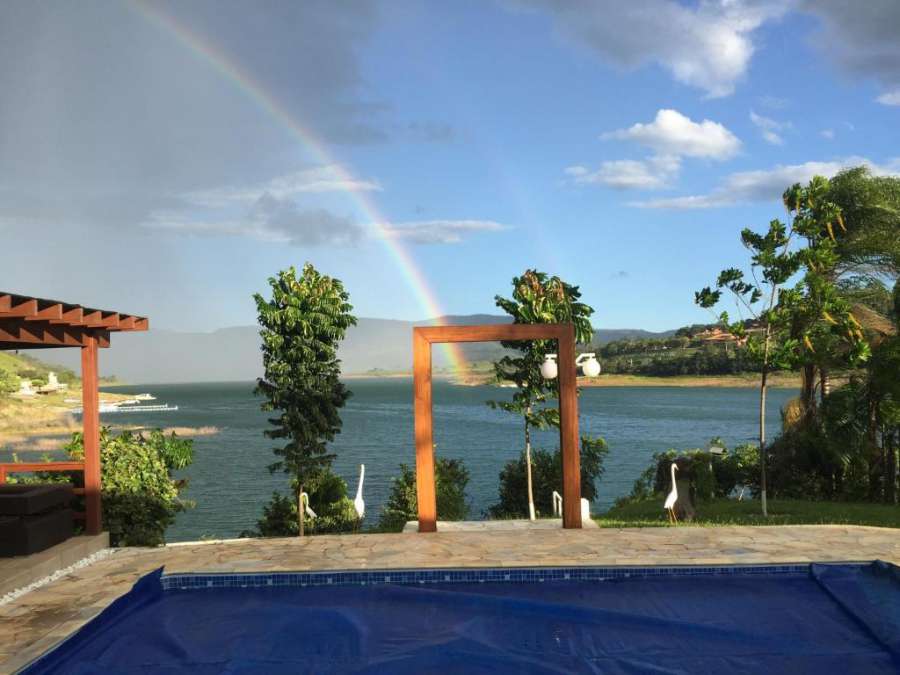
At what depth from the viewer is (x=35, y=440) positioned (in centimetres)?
4869

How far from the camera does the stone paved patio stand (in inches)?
210

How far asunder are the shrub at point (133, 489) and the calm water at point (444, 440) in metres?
9.45

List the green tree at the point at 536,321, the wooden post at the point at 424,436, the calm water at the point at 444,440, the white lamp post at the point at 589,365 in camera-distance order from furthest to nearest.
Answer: the calm water at the point at 444,440 < the green tree at the point at 536,321 < the white lamp post at the point at 589,365 < the wooden post at the point at 424,436

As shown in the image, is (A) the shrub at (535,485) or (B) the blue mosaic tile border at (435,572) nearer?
(B) the blue mosaic tile border at (435,572)

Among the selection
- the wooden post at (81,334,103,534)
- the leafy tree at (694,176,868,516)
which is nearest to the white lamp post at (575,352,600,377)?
the leafy tree at (694,176,868,516)

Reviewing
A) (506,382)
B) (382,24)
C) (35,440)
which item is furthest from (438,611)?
(35,440)

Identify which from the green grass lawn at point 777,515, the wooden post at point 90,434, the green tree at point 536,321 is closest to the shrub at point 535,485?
the green grass lawn at point 777,515

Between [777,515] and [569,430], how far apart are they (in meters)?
4.42

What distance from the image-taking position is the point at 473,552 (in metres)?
6.02

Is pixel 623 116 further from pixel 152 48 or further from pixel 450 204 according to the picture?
pixel 152 48

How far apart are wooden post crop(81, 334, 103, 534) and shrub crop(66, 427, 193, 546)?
1858 millimetres

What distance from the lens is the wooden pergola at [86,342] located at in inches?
221

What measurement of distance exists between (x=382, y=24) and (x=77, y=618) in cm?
1922

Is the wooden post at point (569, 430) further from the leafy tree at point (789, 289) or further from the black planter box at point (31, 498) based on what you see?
the black planter box at point (31, 498)
